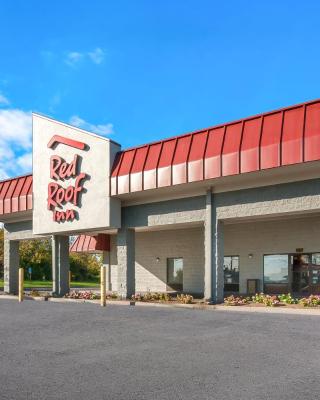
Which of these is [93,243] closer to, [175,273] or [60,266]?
[175,273]

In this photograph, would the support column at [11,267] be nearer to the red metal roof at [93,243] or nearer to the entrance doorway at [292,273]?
the red metal roof at [93,243]

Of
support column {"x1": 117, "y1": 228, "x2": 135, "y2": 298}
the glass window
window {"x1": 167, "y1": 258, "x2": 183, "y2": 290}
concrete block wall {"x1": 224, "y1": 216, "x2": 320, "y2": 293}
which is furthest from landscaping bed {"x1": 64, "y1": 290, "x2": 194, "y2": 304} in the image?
window {"x1": 167, "y1": 258, "x2": 183, "y2": 290}

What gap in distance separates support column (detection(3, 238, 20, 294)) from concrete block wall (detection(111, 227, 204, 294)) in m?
6.45

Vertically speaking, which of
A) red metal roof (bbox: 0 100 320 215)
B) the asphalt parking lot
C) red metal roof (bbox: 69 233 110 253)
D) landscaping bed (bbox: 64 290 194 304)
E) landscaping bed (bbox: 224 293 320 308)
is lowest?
landscaping bed (bbox: 64 290 194 304)

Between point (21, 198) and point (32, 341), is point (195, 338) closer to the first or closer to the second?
point (32, 341)

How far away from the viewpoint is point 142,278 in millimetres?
28188

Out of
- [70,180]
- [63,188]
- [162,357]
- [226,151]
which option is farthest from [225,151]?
[162,357]

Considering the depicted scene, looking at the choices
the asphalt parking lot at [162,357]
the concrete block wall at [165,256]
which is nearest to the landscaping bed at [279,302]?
the asphalt parking lot at [162,357]

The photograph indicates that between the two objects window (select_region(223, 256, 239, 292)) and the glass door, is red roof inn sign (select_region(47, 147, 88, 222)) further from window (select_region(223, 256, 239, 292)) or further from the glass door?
the glass door

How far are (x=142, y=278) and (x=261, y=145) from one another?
1543 cm

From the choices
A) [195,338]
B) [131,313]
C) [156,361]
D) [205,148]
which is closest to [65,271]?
[131,313]

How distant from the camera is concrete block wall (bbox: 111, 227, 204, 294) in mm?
25344

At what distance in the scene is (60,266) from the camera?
23594mm

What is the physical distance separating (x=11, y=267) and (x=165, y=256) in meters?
9.61
